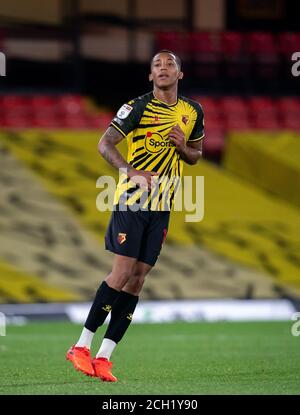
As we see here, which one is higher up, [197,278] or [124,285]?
[124,285]

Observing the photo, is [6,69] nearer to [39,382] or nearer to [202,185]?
[202,185]

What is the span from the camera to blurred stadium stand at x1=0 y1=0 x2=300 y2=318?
14727 millimetres

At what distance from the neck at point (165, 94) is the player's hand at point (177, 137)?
0.21m

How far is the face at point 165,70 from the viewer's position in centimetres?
764

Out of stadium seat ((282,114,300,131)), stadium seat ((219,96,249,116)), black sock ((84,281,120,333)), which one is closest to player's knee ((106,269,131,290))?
black sock ((84,281,120,333))

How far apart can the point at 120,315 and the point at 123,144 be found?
936 centimetres

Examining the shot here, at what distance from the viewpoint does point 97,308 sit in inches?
301

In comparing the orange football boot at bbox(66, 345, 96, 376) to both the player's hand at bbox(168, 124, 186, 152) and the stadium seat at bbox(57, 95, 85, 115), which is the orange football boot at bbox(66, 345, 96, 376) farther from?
the stadium seat at bbox(57, 95, 85, 115)

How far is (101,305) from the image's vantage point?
7.64m

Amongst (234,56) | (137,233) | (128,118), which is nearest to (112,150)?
(128,118)
